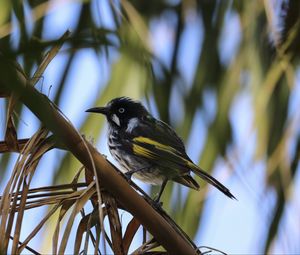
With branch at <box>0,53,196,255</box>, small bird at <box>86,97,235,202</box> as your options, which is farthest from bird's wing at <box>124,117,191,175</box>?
branch at <box>0,53,196,255</box>

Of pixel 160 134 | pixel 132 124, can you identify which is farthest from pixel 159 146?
pixel 132 124

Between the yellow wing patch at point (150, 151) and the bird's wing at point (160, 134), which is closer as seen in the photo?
the yellow wing patch at point (150, 151)

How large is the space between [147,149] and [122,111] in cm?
56

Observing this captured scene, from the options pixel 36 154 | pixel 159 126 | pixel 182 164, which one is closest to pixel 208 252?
pixel 36 154

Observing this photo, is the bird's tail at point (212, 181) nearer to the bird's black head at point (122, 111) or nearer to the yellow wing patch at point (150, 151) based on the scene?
the yellow wing patch at point (150, 151)

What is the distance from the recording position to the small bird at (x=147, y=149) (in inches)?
120

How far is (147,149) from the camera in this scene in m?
3.27

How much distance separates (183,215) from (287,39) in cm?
65

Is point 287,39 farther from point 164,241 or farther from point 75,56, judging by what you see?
point 164,241

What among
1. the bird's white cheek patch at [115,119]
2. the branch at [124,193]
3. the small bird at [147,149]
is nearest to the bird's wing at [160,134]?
the small bird at [147,149]

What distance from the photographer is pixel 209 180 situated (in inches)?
106

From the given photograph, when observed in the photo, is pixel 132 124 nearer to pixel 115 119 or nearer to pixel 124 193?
pixel 115 119

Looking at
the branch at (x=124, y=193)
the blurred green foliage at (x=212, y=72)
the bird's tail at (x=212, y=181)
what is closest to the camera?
the branch at (x=124, y=193)

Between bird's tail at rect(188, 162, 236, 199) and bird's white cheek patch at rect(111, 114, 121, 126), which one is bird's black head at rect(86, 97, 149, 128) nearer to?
bird's white cheek patch at rect(111, 114, 121, 126)
